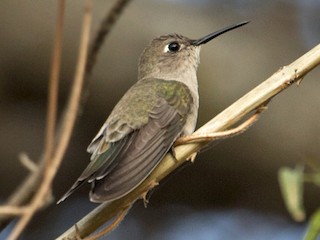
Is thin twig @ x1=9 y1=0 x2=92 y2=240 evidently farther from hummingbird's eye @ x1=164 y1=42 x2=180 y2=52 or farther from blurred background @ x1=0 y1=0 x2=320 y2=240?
blurred background @ x1=0 y1=0 x2=320 y2=240

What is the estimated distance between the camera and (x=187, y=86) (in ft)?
12.3

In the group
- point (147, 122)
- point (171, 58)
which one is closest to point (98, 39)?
point (147, 122)

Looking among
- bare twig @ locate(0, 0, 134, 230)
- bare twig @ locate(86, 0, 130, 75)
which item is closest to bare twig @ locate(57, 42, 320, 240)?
bare twig @ locate(0, 0, 134, 230)

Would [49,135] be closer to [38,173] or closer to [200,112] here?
[38,173]

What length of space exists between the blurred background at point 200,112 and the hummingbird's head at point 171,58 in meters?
1.00

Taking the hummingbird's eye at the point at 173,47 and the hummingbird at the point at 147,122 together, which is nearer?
the hummingbird at the point at 147,122

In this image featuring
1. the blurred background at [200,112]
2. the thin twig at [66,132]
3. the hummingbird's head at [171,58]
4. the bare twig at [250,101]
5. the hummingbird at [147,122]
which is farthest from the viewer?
the blurred background at [200,112]

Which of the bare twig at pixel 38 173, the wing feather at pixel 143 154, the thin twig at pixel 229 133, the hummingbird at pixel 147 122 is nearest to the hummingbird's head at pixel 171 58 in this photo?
the hummingbird at pixel 147 122

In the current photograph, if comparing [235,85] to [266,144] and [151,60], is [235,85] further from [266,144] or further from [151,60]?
[151,60]

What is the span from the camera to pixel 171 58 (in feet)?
13.6

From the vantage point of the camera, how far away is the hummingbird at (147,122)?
8.66ft

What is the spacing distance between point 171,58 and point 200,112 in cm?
108

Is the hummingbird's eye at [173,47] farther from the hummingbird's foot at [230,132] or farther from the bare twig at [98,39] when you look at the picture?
the bare twig at [98,39]

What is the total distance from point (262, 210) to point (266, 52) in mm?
1023
